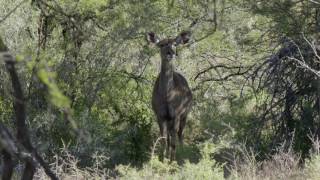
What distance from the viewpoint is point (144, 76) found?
14.8 m

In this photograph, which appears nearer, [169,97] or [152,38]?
[152,38]

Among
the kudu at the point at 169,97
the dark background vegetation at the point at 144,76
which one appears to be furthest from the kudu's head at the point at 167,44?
the dark background vegetation at the point at 144,76

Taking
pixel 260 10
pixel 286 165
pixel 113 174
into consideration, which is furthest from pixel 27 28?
pixel 286 165

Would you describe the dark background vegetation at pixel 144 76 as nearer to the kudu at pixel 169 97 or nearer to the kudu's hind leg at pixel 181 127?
the kudu's hind leg at pixel 181 127

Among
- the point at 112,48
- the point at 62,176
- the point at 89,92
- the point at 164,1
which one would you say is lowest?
the point at 62,176

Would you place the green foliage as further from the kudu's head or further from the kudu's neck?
the kudu's neck

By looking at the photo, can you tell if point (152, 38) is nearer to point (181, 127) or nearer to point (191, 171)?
point (181, 127)

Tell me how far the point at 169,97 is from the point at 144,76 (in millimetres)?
1735

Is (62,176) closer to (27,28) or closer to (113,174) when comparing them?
(113,174)

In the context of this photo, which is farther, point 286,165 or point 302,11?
point 302,11

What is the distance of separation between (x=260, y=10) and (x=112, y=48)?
304cm

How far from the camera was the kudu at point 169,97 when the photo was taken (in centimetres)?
1283

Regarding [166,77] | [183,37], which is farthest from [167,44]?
[166,77]

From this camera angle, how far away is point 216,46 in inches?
603
